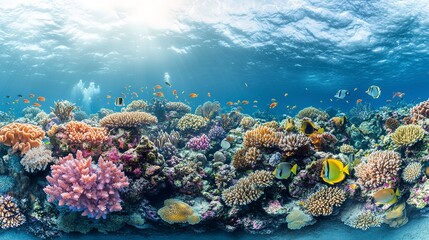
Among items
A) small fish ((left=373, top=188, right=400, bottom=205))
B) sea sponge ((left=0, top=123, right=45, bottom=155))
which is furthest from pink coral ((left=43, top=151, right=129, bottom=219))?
small fish ((left=373, top=188, right=400, bottom=205))

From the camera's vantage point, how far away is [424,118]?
303 inches

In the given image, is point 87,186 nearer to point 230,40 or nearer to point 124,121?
point 124,121

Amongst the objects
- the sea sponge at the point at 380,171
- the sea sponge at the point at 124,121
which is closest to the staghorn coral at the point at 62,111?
the sea sponge at the point at 124,121

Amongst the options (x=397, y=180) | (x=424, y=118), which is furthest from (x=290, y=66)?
(x=397, y=180)

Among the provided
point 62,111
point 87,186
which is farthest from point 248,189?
point 62,111

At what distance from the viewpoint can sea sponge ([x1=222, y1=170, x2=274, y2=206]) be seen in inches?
231

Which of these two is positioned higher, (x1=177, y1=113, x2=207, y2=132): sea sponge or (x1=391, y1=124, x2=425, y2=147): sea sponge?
(x1=391, y1=124, x2=425, y2=147): sea sponge

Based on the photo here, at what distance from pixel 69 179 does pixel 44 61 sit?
120 ft

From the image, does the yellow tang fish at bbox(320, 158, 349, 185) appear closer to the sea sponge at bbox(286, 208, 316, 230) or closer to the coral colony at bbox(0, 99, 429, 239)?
the coral colony at bbox(0, 99, 429, 239)

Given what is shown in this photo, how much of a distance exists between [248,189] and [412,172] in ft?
12.3

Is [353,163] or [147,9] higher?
[147,9]

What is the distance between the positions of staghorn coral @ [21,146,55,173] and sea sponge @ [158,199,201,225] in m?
2.83

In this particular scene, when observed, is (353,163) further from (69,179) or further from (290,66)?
(290,66)

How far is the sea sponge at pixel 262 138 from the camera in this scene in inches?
268
